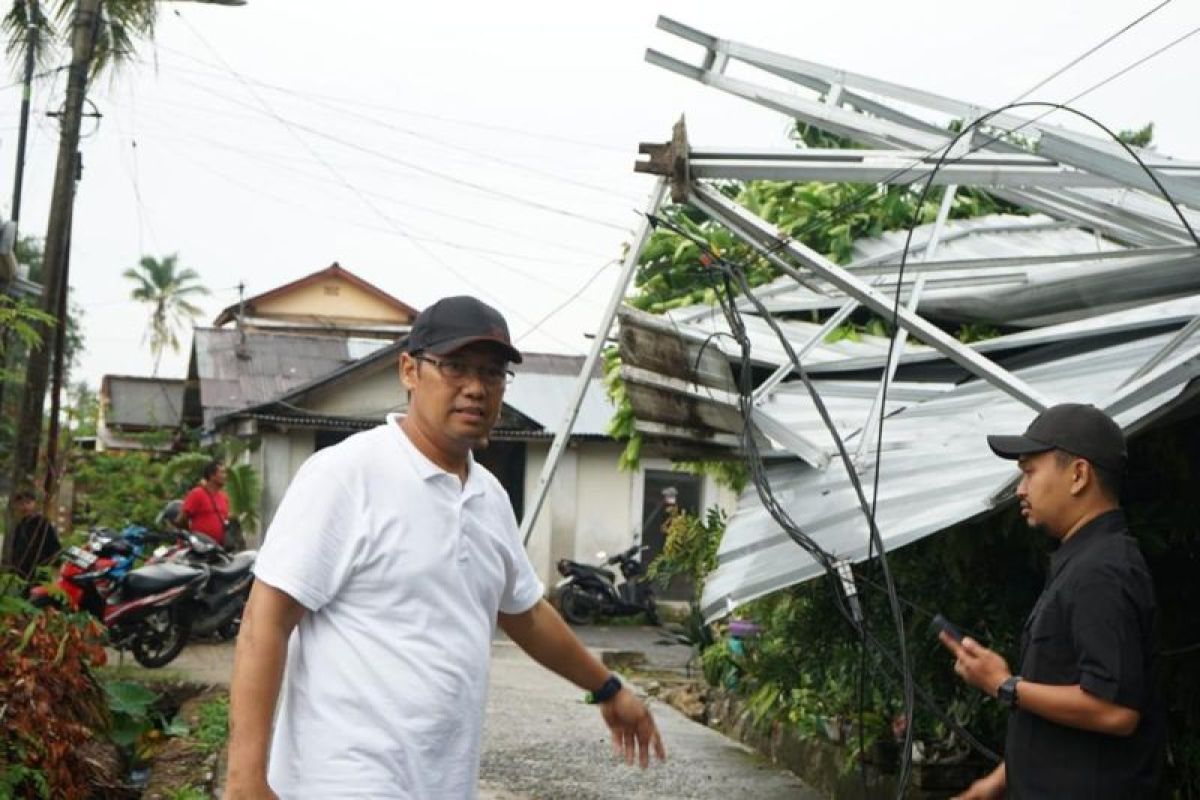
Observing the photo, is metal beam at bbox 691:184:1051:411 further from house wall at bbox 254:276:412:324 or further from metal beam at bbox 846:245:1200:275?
house wall at bbox 254:276:412:324

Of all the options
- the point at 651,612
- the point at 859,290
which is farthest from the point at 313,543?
the point at 651,612

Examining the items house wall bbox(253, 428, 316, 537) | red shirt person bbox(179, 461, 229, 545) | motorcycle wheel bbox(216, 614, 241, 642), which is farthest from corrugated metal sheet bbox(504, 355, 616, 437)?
motorcycle wheel bbox(216, 614, 241, 642)

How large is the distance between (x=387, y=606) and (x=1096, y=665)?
5.18 ft

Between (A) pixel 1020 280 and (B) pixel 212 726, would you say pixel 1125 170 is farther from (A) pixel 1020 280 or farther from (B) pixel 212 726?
(B) pixel 212 726

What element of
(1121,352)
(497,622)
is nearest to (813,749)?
(1121,352)

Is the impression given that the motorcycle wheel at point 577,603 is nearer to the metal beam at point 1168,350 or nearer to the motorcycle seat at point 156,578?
the motorcycle seat at point 156,578

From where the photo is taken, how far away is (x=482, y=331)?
3584 millimetres

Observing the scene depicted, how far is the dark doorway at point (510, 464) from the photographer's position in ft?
85.6

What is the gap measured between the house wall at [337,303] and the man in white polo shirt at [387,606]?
51697 mm

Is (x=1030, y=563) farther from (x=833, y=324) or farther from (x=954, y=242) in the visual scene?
(x=954, y=242)

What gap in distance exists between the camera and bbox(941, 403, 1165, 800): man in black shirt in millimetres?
3662

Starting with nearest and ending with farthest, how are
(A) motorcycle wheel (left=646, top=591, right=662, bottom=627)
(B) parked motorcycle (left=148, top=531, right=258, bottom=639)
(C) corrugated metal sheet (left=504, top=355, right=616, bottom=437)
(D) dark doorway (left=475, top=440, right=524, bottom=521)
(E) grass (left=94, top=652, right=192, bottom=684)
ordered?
(E) grass (left=94, top=652, right=192, bottom=684) → (B) parked motorcycle (left=148, top=531, right=258, bottom=639) → (A) motorcycle wheel (left=646, top=591, right=662, bottom=627) → (C) corrugated metal sheet (left=504, top=355, right=616, bottom=437) → (D) dark doorway (left=475, top=440, right=524, bottom=521)

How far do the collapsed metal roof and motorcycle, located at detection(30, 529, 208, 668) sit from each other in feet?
22.7

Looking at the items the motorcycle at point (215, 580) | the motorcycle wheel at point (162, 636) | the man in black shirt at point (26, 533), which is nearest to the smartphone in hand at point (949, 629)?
the man in black shirt at point (26, 533)
